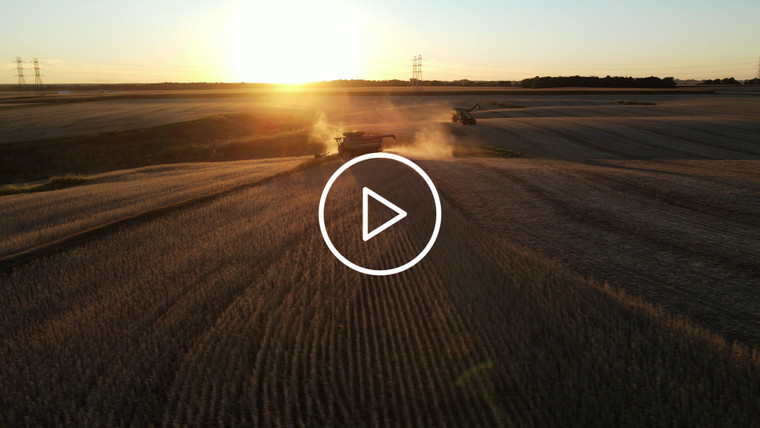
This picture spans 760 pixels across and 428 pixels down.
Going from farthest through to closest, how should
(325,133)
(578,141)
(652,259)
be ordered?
(325,133) → (578,141) → (652,259)

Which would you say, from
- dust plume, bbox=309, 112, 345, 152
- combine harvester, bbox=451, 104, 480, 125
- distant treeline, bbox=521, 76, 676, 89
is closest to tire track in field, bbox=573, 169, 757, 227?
dust plume, bbox=309, 112, 345, 152

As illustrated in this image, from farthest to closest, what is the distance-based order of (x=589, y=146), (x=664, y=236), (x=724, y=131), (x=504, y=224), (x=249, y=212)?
(x=724, y=131) → (x=589, y=146) → (x=249, y=212) → (x=504, y=224) → (x=664, y=236)

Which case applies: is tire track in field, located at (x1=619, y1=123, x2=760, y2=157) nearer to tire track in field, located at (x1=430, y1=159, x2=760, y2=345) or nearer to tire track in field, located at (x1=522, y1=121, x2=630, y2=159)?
tire track in field, located at (x1=522, y1=121, x2=630, y2=159)

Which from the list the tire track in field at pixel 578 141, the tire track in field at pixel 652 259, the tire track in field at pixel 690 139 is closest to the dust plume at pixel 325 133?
the tire track in field at pixel 578 141

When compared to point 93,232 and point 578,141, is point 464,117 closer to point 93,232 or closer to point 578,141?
point 578,141

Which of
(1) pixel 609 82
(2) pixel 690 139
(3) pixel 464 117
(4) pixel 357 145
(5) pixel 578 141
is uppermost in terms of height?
(1) pixel 609 82

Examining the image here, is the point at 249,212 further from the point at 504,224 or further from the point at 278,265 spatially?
the point at 504,224

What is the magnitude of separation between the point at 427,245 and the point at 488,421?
5.75m

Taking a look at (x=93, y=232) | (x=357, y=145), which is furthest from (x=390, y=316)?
(x=357, y=145)

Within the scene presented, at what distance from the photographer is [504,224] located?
39.6 ft

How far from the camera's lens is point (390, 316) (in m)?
7.01

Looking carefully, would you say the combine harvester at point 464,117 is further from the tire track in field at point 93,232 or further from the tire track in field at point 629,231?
the tire track in field at point 93,232

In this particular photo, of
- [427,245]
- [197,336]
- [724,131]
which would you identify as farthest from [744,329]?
[724,131]

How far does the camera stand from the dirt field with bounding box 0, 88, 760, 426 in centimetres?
504
